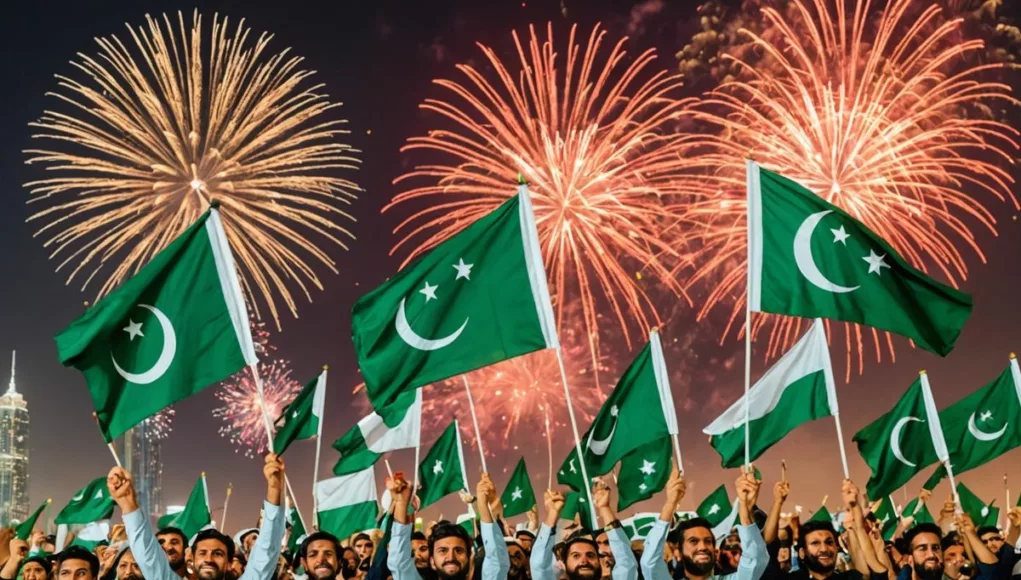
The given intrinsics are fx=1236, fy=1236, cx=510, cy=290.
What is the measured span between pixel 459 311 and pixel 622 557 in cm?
296

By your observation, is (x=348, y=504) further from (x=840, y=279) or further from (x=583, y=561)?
(x=840, y=279)

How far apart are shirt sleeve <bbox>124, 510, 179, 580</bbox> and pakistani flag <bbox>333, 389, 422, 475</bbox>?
26.8 ft

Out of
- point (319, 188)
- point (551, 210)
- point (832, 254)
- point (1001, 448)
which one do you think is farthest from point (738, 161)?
point (832, 254)

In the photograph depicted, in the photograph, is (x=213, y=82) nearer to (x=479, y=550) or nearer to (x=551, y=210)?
(x=551, y=210)

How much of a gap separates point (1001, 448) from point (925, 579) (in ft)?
18.8

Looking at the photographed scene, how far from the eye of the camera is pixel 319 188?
3019 centimetres

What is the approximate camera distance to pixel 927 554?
10.5 meters

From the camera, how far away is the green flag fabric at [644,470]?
15781mm

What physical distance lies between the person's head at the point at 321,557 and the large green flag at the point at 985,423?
8432 mm

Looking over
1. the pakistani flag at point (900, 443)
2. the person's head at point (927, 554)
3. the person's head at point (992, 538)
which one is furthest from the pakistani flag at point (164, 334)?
the pakistani flag at point (900, 443)

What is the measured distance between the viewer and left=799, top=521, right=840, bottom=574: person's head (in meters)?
10.2

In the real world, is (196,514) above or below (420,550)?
above

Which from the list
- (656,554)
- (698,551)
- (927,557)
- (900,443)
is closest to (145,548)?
(656,554)

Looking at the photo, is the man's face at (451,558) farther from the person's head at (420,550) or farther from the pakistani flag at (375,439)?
the pakistani flag at (375,439)
